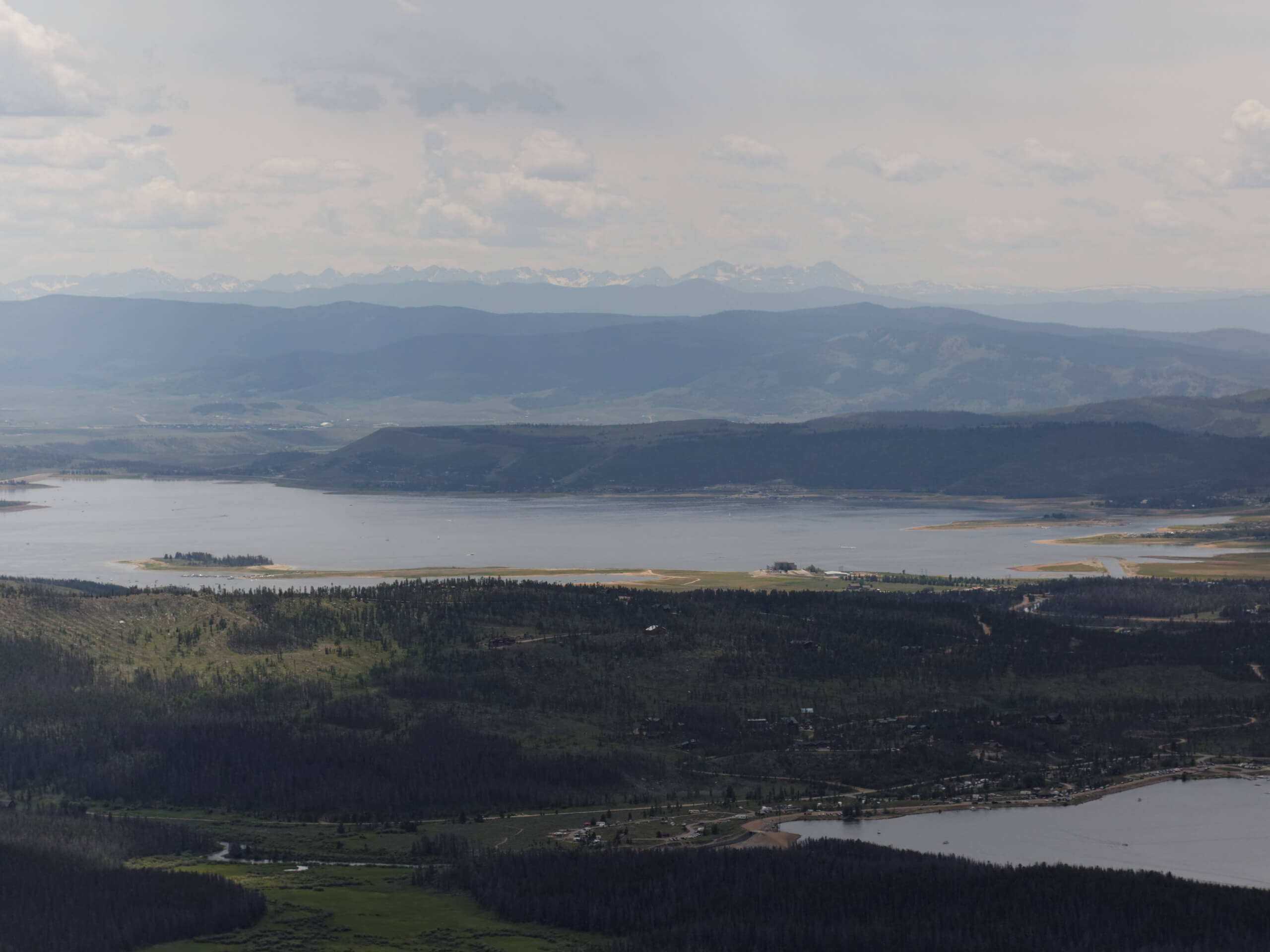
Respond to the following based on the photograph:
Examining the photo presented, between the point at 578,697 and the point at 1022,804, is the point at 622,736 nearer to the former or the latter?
the point at 578,697

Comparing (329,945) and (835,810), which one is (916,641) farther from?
(329,945)

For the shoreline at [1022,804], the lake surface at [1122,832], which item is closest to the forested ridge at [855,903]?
the lake surface at [1122,832]

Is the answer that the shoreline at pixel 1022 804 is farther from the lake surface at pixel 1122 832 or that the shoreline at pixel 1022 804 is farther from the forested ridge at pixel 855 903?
the forested ridge at pixel 855 903

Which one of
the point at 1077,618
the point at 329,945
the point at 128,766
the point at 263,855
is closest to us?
the point at 329,945

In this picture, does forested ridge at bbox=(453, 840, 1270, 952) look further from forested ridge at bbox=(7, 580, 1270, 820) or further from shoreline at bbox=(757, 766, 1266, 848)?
forested ridge at bbox=(7, 580, 1270, 820)

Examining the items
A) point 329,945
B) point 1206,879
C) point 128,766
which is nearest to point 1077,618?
point 1206,879

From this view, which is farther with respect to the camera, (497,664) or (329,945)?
(497,664)

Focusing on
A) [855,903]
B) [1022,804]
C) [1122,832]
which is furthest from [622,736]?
[855,903]
